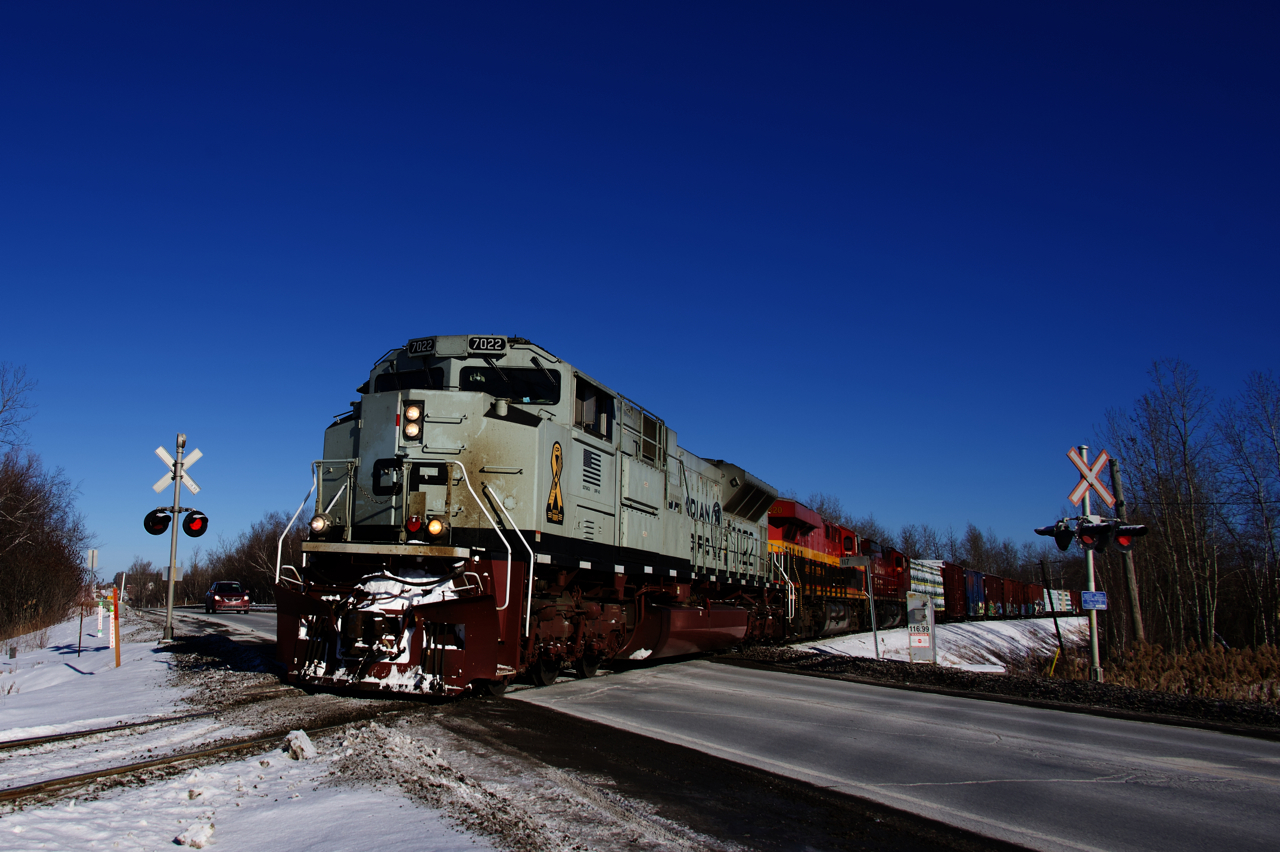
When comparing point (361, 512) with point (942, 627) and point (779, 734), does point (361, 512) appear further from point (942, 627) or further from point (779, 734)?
point (942, 627)

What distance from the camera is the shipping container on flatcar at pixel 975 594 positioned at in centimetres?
3641

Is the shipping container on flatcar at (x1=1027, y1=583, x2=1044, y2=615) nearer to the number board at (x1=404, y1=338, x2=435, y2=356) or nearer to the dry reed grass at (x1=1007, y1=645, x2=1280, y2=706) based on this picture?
the dry reed grass at (x1=1007, y1=645, x2=1280, y2=706)

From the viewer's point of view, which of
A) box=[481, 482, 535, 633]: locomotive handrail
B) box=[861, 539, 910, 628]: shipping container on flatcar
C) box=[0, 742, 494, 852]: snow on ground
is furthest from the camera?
box=[861, 539, 910, 628]: shipping container on flatcar

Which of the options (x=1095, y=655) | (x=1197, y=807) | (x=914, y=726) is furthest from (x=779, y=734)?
(x=1095, y=655)

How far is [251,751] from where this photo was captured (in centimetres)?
582

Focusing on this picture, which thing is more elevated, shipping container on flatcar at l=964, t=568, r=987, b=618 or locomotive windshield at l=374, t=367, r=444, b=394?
locomotive windshield at l=374, t=367, r=444, b=394

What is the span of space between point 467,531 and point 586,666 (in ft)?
11.7

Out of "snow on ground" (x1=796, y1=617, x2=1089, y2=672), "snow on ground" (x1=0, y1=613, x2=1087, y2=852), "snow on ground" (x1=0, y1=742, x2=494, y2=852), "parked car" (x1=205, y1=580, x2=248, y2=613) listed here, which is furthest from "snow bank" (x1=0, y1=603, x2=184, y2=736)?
"parked car" (x1=205, y1=580, x2=248, y2=613)

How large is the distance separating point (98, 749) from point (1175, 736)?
31.2ft

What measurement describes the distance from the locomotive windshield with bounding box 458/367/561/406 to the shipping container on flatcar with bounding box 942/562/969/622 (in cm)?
2753

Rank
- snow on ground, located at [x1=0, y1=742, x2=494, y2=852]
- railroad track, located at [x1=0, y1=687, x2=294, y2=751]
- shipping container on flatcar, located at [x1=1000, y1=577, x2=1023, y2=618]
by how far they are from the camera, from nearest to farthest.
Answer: snow on ground, located at [x1=0, y1=742, x2=494, y2=852]
railroad track, located at [x1=0, y1=687, x2=294, y2=751]
shipping container on flatcar, located at [x1=1000, y1=577, x2=1023, y2=618]

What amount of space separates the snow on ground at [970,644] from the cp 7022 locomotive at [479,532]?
Result: 7.94 m

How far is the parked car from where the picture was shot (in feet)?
117

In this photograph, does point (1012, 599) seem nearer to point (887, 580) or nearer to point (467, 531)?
point (887, 580)
